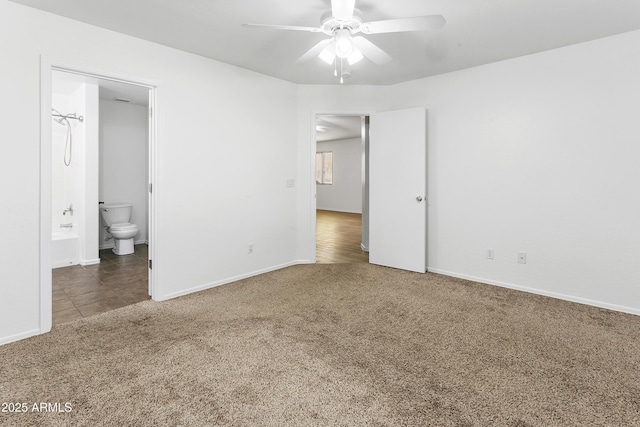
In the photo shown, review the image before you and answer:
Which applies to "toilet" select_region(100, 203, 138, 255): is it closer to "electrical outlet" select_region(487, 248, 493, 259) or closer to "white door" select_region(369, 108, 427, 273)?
"white door" select_region(369, 108, 427, 273)

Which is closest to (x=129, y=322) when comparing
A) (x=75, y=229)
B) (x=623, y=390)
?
(x=75, y=229)

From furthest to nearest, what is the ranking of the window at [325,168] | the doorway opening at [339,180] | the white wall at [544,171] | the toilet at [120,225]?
the window at [325,168] < the doorway opening at [339,180] < the toilet at [120,225] < the white wall at [544,171]

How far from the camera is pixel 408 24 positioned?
6.67ft

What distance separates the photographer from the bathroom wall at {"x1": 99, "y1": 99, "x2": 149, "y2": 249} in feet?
17.5

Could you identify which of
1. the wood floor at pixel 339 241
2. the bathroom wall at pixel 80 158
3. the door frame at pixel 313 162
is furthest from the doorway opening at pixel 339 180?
the bathroom wall at pixel 80 158

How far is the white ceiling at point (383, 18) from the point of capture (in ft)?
7.76

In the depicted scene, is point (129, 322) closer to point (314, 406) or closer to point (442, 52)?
point (314, 406)

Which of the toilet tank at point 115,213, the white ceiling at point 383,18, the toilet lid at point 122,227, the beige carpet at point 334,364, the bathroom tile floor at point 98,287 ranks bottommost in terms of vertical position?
the beige carpet at point 334,364

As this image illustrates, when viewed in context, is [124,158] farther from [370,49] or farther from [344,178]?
[344,178]

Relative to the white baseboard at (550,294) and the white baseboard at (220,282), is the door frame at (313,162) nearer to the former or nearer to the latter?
the white baseboard at (220,282)

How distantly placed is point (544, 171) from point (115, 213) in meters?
5.74

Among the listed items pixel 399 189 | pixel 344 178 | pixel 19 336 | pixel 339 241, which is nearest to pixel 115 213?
pixel 19 336

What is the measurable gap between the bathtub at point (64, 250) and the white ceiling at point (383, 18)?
3.00 metres

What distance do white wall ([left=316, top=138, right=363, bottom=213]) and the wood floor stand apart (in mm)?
1494
